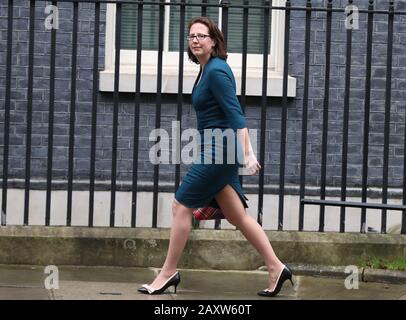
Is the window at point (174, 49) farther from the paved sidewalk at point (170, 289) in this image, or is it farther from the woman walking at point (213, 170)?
the woman walking at point (213, 170)

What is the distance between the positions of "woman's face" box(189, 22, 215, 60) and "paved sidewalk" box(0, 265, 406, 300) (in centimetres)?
159

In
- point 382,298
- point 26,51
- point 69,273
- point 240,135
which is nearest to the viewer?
point 240,135

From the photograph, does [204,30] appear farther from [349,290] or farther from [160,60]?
[349,290]

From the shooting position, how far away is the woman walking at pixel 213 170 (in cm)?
640

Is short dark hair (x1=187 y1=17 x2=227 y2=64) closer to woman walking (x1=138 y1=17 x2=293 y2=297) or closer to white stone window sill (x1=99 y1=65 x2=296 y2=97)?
woman walking (x1=138 y1=17 x2=293 y2=297)

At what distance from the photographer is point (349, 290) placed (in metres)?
7.15

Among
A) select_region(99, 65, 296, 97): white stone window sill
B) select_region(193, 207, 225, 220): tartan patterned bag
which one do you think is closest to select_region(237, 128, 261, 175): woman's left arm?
select_region(193, 207, 225, 220): tartan patterned bag

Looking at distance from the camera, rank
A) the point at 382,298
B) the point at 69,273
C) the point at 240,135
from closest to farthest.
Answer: the point at 240,135
the point at 382,298
the point at 69,273

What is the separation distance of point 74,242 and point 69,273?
0.27 m

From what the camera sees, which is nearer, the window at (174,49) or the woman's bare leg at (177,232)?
the woman's bare leg at (177,232)

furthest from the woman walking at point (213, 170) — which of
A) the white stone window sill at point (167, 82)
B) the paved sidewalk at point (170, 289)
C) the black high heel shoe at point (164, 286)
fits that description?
the white stone window sill at point (167, 82)

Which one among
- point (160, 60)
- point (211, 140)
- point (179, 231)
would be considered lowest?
point (179, 231)

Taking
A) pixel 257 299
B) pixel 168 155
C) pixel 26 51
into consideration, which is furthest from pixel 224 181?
pixel 26 51

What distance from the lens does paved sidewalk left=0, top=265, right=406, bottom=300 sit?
6.70 m
